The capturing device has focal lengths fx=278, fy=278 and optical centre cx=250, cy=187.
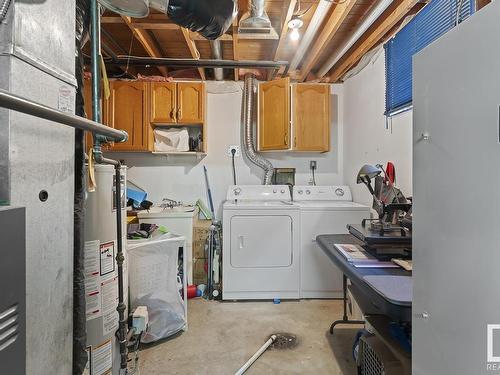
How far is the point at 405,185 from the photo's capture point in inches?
88.1

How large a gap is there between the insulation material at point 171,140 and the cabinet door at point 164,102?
16 cm

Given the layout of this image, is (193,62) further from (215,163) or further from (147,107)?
(215,163)

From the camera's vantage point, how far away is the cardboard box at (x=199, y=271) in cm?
312

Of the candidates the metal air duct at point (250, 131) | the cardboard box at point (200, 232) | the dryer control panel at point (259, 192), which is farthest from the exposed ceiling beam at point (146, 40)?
the cardboard box at point (200, 232)

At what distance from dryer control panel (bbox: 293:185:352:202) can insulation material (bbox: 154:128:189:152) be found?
56.2 inches

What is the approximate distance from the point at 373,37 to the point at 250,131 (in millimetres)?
1574

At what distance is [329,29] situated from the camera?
2.29m

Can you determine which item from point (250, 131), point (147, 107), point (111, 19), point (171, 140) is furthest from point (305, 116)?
point (111, 19)

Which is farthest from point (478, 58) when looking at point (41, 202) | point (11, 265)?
point (41, 202)

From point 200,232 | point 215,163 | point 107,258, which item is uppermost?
point 215,163

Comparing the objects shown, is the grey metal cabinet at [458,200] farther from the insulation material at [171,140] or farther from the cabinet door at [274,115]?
the insulation material at [171,140]

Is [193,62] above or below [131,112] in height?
above

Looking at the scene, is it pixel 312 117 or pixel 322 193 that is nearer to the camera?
pixel 312 117

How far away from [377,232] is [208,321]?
1652mm
